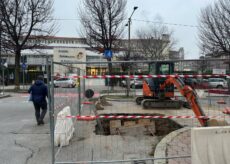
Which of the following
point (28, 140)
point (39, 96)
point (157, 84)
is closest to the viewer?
point (28, 140)

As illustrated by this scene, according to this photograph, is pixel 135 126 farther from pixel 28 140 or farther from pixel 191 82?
pixel 28 140

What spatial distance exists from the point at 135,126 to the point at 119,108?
0.94m

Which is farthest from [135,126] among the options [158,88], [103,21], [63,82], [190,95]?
[103,21]

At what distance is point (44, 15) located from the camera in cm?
2938

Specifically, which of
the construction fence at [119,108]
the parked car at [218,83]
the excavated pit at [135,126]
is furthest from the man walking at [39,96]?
the parked car at [218,83]

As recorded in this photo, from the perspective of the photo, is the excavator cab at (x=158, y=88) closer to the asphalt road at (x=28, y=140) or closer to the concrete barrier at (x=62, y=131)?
the asphalt road at (x=28, y=140)

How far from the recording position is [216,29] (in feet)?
98.9

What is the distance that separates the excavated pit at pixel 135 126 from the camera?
9.30m

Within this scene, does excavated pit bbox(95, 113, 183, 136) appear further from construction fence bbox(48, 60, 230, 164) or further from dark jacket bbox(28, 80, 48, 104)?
dark jacket bbox(28, 80, 48, 104)

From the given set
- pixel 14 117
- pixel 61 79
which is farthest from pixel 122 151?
pixel 14 117

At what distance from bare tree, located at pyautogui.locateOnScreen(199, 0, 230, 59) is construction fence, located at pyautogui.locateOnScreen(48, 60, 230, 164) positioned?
849 inches

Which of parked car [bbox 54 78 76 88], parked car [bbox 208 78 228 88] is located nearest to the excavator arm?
parked car [bbox 208 78 228 88]

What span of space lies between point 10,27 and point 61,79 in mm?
24581

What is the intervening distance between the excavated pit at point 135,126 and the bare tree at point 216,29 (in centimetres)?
2009
